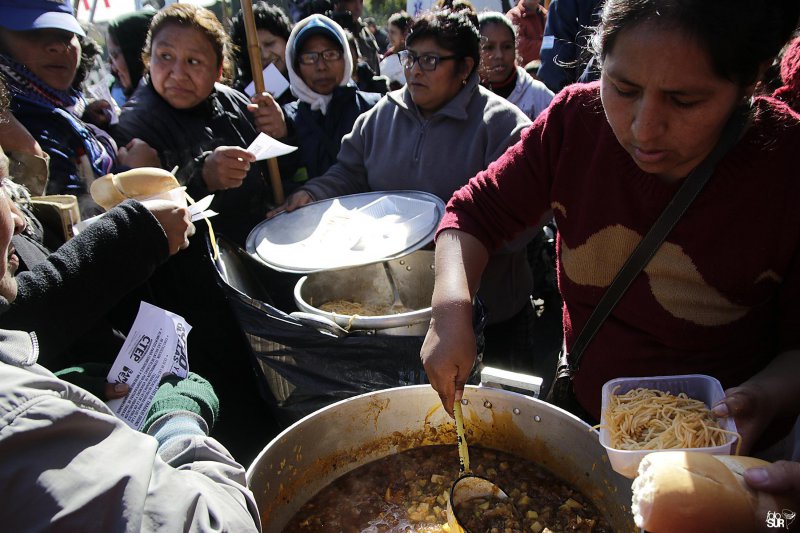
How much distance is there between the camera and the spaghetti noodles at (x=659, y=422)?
1112 mm

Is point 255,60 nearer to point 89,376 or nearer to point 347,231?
point 347,231

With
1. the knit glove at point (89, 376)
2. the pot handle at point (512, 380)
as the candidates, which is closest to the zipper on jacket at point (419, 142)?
the pot handle at point (512, 380)

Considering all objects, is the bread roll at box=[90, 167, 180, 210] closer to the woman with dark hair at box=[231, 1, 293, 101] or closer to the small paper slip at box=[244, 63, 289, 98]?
the small paper slip at box=[244, 63, 289, 98]

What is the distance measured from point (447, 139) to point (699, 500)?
2.03 metres

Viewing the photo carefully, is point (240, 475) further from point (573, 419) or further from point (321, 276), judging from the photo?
point (321, 276)

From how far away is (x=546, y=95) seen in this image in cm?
423

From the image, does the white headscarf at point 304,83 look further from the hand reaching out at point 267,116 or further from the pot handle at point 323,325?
the pot handle at point 323,325

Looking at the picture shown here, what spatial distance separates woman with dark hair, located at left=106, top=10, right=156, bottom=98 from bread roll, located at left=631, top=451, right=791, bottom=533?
14.8 feet

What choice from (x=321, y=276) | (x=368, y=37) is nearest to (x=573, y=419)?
(x=321, y=276)

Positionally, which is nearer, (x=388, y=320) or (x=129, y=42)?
(x=388, y=320)

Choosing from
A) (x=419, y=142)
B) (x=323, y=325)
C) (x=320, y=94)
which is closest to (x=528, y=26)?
(x=320, y=94)

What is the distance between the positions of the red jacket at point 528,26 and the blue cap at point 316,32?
335cm

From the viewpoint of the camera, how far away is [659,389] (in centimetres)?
128

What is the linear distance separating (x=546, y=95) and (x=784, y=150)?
319 centimetres
